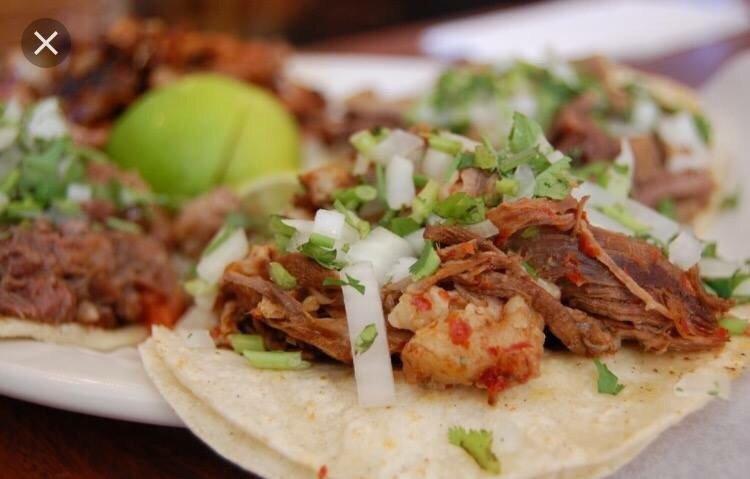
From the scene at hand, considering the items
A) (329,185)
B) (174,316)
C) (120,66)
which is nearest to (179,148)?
(120,66)

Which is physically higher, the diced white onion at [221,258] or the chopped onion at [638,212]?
the chopped onion at [638,212]

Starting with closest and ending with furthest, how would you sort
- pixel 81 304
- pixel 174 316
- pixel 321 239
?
pixel 321 239, pixel 81 304, pixel 174 316

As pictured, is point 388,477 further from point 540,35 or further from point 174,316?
point 540,35

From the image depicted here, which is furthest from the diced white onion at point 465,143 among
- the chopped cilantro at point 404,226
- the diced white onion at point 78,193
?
the diced white onion at point 78,193

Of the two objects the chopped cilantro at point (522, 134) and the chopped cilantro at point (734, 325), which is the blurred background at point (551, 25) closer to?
the chopped cilantro at point (522, 134)

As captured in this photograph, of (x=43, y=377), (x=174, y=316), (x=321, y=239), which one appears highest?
(x=321, y=239)

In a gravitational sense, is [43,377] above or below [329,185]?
below
